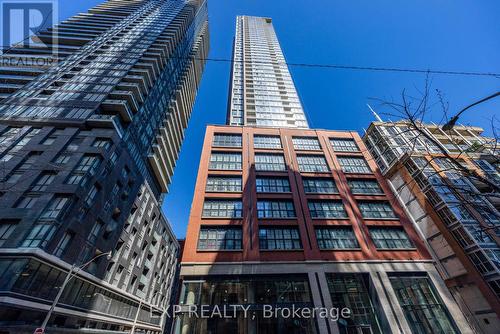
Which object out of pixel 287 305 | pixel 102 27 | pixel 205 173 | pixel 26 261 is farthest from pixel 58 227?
pixel 102 27

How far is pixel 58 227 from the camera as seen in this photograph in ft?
74.3

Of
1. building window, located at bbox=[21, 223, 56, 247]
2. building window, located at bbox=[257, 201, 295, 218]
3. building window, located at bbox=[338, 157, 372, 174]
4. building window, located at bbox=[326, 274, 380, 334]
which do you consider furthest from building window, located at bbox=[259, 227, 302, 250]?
building window, located at bbox=[21, 223, 56, 247]

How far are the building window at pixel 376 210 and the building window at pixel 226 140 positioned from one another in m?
17.6

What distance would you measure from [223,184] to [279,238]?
29.1 ft

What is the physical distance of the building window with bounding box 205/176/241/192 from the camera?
25528 millimetres

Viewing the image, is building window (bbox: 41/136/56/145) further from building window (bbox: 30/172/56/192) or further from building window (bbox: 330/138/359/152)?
building window (bbox: 330/138/359/152)

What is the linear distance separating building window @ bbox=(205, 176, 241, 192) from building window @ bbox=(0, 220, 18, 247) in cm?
1893

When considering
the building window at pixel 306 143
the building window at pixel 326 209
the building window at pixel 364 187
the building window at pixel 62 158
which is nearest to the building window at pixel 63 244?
the building window at pixel 62 158

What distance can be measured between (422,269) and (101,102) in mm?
49706

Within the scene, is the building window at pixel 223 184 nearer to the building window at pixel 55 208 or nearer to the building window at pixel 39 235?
the building window at pixel 55 208

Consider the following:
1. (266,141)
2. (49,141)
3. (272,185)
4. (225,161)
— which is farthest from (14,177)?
(266,141)

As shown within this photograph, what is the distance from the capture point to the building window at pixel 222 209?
2316 cm

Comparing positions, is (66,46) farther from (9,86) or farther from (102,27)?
(9,86)

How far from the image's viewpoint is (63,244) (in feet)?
76.4
